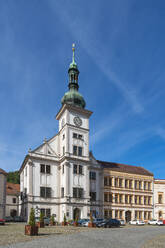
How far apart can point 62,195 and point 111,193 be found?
12.0 m

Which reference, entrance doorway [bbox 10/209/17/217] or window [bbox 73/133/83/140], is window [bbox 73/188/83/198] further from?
entrance doorway [bbox 10/209/17/217]

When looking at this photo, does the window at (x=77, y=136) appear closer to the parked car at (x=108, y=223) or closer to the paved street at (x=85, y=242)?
the parked car at (x=108, y=223)

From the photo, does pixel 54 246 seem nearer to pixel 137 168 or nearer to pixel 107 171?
pixel 107 171

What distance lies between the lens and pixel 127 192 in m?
54.7

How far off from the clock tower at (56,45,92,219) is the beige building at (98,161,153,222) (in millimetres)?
7002

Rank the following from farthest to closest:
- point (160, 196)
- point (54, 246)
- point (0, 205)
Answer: point (160, 196), point (0, 205), point (54, 246)

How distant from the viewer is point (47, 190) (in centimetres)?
4525

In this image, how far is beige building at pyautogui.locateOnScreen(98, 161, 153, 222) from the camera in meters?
52.0

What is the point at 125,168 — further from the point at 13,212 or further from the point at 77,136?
the point at 13,212

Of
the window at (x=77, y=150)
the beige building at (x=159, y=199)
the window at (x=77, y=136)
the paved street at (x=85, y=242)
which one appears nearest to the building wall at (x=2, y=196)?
the window at (x=77, y=150)

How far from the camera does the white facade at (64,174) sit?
4391 centimetres

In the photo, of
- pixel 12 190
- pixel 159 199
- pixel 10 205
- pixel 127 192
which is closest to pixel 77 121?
pixel 127 192

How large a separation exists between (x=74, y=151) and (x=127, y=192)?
16.5 metres

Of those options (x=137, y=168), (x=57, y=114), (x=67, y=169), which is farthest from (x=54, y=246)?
(x=137, y=168)
